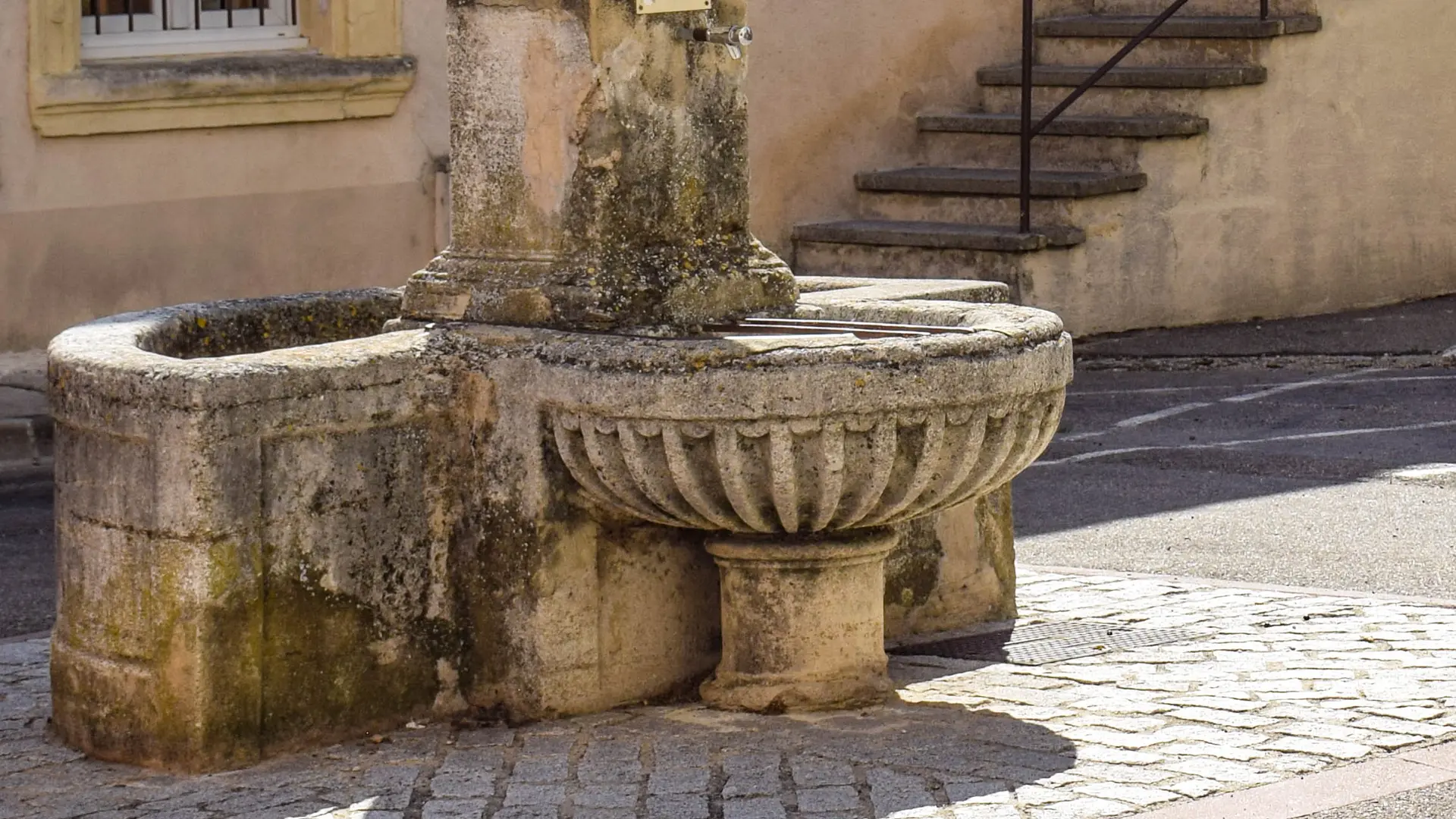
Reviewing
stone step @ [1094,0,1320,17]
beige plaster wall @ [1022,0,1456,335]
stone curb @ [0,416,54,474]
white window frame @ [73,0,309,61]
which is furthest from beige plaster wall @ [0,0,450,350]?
stone step @ [1094,0,1320,17]

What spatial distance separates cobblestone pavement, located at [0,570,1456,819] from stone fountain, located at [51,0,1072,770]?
0.47 ft

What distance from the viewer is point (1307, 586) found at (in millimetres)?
7051

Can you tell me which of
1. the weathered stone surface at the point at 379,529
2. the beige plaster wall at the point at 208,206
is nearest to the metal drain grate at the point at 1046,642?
the weathered stone surface at the point at 379,529

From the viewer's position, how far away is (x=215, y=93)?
1120 centimetres

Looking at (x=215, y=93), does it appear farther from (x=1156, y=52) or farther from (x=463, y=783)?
(x=463, y=783)

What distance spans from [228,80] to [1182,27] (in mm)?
5578

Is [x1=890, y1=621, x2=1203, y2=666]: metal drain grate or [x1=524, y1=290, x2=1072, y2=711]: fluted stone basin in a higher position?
[x1=524, y1=290, x2=1072, y2=711]: fluted stone basin

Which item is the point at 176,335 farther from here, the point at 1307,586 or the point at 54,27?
the point at 54,27

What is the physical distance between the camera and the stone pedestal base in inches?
219

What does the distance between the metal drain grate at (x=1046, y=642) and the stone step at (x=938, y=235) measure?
6.07m

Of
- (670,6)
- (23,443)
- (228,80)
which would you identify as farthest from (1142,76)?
(670,6)

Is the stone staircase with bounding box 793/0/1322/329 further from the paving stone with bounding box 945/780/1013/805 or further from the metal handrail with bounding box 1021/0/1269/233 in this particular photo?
the paving stone with bounding box 945/780/1013/805

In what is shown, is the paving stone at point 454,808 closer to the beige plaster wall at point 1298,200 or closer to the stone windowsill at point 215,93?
the stone windowsill at point 215,93

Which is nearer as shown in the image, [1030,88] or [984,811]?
[984,811]
